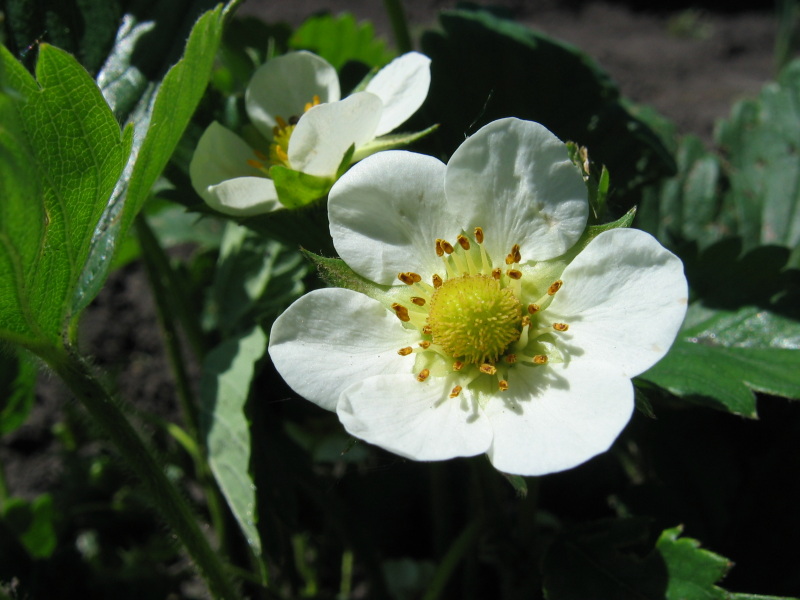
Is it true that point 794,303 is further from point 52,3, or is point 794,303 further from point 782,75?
point 52,3

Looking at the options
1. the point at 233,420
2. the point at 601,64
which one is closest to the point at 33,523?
the point at 233,420

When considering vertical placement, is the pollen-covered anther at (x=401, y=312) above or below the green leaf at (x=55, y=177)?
below

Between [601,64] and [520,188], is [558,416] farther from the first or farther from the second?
[601,64]

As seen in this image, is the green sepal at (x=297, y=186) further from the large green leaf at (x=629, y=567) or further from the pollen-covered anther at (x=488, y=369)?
the large green leaf at (x=629, y=567)

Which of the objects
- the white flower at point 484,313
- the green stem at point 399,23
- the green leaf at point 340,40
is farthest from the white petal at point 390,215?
the green leaf at point 340,40

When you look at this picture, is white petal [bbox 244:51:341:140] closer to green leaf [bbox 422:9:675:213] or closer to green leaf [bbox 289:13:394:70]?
green leaf [bbox 422:9:675:213]

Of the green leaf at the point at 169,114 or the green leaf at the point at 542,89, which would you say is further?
the green leaf at the point at 542,89

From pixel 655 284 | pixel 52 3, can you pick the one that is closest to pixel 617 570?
pixel 655 284

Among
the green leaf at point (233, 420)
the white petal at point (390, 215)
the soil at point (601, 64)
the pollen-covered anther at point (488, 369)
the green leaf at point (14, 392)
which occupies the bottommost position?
the soil at point (601, 64)
